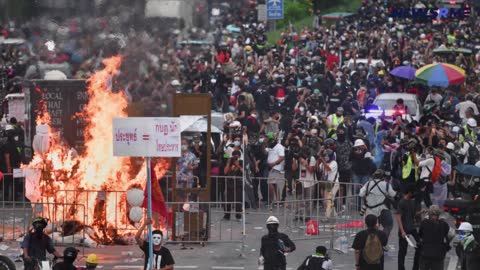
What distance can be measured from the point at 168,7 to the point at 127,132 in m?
10.2

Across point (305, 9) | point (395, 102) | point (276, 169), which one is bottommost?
point (276, 169)

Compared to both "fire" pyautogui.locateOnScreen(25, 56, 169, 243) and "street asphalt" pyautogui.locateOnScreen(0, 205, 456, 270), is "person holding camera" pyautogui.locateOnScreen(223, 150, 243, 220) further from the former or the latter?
"fire" pyautogui.locateOnScreen(25, 56, 169, 243)

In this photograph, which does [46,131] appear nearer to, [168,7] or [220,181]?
[220,181]

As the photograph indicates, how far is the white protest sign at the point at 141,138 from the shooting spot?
20.3 m

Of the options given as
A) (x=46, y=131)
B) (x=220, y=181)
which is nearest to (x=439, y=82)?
(x=220, y=181)

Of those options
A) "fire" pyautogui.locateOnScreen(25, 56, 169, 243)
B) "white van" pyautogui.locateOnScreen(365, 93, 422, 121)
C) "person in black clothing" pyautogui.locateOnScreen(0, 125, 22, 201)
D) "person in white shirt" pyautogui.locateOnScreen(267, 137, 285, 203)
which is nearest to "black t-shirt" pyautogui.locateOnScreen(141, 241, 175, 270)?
"fire" pyautogui.locateOnScreen(25, 56, 169, 243)

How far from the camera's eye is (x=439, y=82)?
36344 mm

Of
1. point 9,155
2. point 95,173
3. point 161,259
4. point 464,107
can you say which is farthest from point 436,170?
point 464,107

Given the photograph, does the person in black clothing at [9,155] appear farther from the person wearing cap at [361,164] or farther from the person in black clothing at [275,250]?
the person in black clothing at [275,250]

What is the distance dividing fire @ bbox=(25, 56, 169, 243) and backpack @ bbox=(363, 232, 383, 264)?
5.23 m

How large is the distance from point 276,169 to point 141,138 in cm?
801

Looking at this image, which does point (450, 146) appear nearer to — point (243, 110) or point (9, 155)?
point (243, 110)

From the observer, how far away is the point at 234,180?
2639 cm

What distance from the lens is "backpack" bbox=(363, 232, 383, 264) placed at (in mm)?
19297
